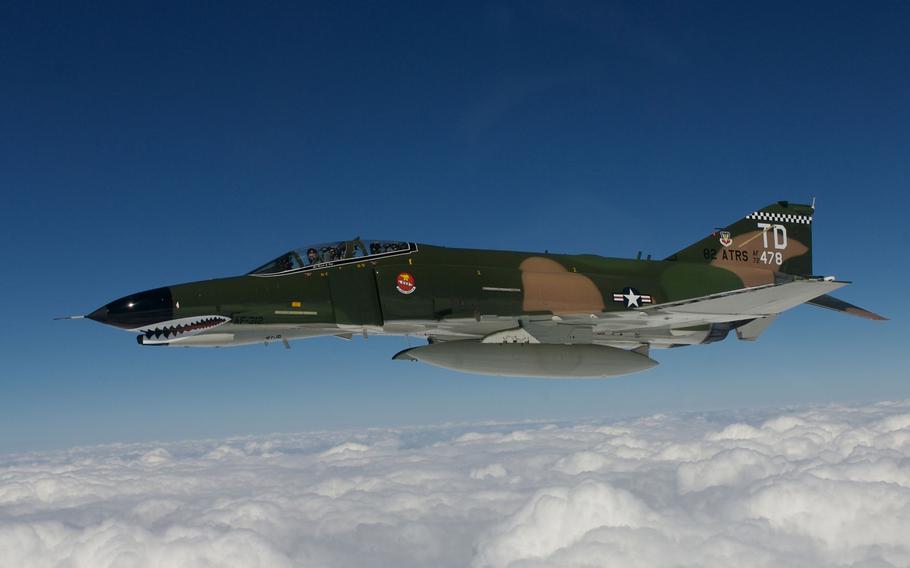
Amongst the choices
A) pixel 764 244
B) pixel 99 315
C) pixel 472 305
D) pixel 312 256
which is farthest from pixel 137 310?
pixel 764 244

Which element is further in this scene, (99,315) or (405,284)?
(405,284)

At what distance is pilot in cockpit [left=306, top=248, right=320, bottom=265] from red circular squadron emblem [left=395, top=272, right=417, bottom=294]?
252 cm

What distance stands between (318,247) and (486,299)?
550 centimetres

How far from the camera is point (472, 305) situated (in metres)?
17.8

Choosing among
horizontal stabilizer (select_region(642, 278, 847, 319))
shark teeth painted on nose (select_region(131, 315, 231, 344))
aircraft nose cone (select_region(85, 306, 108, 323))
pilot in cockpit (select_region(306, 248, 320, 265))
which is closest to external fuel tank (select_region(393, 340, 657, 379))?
horizontal stabilizer (select_region(642, 278, 847, 319))

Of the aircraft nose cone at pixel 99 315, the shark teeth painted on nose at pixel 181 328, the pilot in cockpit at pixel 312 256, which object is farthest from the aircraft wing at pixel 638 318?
the aircraft nose cone at pixel 99 315

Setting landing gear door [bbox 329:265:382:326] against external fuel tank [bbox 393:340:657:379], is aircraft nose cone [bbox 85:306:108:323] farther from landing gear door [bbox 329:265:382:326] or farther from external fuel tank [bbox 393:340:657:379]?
external fuel tank [bbox 393:340:657:379]

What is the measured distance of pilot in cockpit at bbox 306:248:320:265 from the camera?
17.1 m

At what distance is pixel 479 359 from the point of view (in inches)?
703

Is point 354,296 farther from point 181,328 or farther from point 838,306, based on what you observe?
point 838,306

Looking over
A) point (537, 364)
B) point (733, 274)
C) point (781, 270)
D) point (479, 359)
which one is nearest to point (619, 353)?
point (537, 364)

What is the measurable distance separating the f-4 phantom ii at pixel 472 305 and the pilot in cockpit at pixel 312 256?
0.03 metres

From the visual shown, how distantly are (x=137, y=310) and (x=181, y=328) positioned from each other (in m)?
1.28

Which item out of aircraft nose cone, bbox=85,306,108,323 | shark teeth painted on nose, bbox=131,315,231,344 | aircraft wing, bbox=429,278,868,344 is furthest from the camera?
aircraft wing, bbox=429,278,868,344
